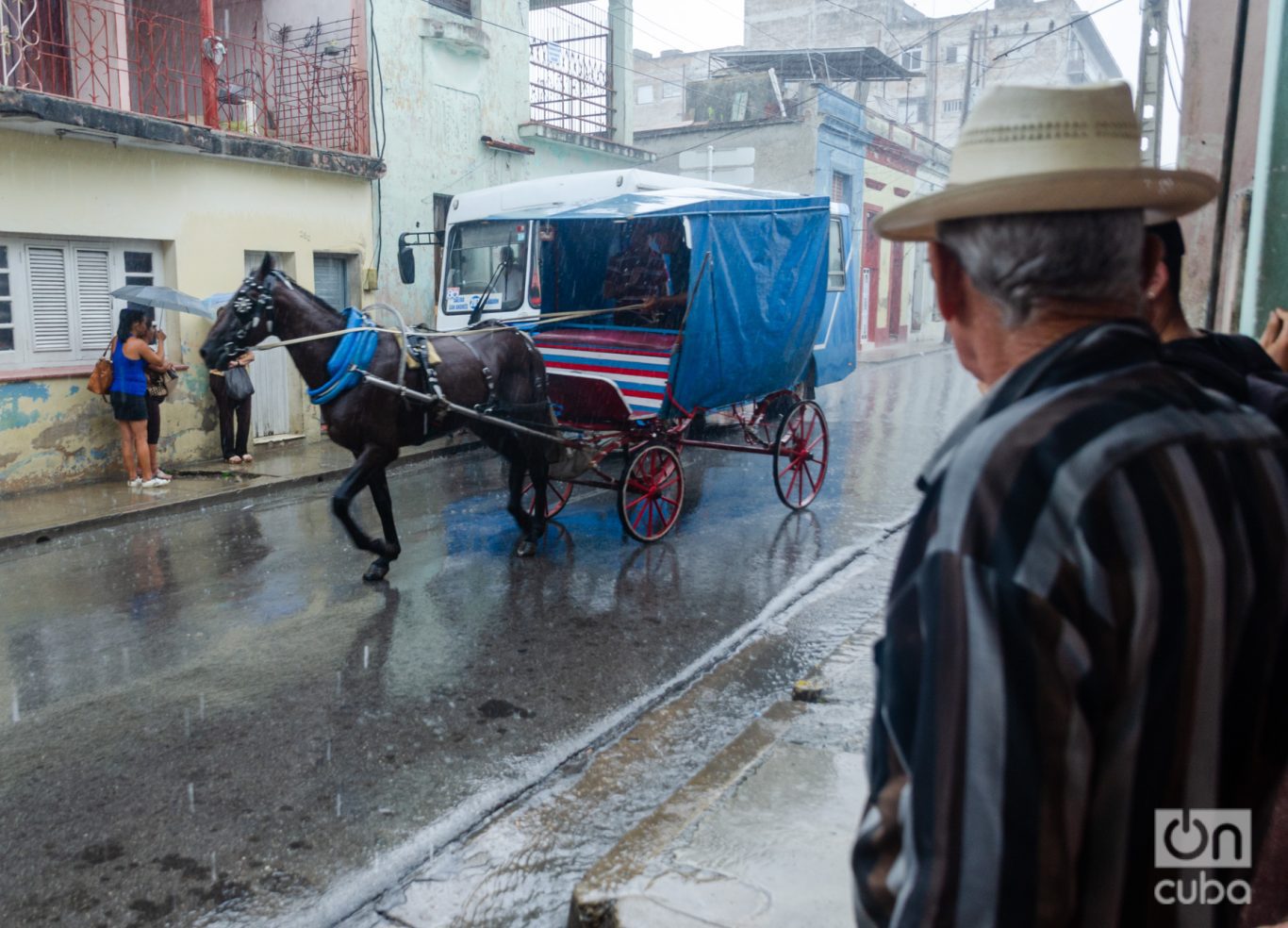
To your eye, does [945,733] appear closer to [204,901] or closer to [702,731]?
[204,901]

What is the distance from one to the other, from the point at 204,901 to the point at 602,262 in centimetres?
742

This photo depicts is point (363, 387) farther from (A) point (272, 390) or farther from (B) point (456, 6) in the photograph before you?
(B) point (456, 6)

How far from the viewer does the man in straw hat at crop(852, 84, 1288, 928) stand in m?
1.21

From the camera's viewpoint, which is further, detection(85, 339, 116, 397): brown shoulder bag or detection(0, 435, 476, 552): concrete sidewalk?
detection(85, 339, 116, 397): brown shoulder bag

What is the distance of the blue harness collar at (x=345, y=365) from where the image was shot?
714 centimetres

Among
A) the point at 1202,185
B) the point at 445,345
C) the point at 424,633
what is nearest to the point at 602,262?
the point at 445,345

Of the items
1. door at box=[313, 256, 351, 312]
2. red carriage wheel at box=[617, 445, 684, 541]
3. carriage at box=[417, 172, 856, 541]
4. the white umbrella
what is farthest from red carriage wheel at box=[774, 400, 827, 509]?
door at box=[313, 256, 351, 312]

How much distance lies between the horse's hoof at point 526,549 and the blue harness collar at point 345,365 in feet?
5.43

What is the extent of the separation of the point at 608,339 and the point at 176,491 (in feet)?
15.7

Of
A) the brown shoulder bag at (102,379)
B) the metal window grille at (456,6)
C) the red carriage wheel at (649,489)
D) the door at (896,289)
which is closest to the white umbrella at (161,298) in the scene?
the brown shoulder bag at (102,379)

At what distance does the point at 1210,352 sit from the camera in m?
2.38

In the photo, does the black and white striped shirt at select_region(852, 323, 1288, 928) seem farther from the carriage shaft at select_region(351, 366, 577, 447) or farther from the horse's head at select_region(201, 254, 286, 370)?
the horse's head at select_region(201, 254, 286, 370)

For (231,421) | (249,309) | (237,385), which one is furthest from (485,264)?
(249,309)

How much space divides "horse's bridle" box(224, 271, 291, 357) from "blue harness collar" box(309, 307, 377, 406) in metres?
0.52
